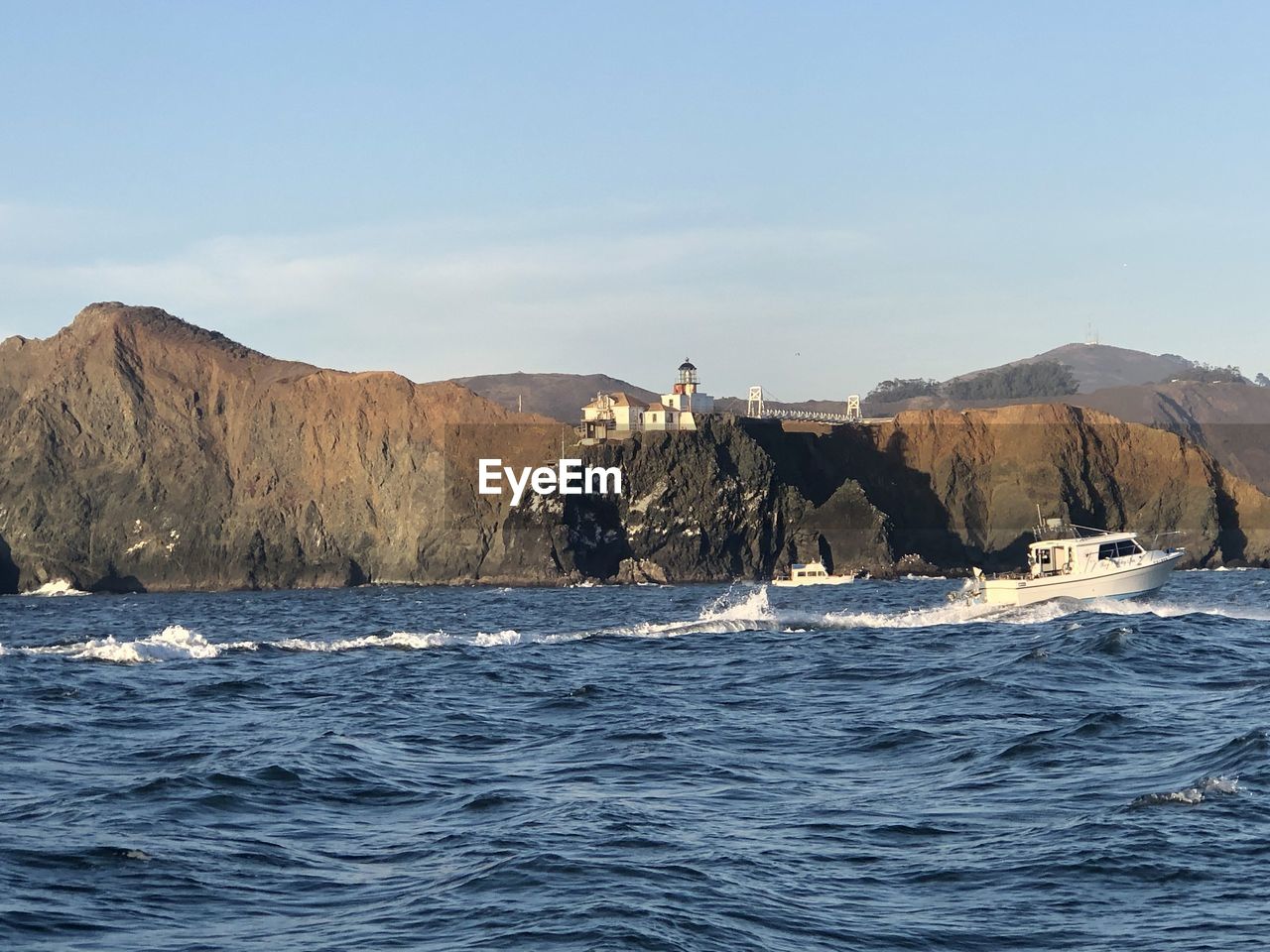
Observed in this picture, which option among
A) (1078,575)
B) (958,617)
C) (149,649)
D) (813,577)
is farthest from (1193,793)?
(813,577)

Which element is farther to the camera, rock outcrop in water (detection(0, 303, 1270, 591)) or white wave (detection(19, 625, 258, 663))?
rock outcrop in water (detection(0, 303, 1270, 591))

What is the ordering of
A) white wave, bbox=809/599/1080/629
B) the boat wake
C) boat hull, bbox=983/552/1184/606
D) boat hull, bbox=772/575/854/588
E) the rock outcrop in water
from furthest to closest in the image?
the rock outcrop in water → boat hull, bbox=772/575/854/588 → boat hull, bbox=983/552/1184/606 → white wave, bbox=809/599/1080/629 → the boat wake

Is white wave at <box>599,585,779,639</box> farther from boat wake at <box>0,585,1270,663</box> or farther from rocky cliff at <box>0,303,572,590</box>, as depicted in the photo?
rocky cliff at <box>0,303,572,590</box>

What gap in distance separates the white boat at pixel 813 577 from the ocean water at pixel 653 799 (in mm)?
68954

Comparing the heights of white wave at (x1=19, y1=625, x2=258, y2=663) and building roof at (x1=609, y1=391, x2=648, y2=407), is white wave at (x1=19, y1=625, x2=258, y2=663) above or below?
below

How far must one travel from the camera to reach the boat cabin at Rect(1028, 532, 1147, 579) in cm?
5822

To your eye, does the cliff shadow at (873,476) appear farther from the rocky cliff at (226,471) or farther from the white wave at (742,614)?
the white wave at (742,614)

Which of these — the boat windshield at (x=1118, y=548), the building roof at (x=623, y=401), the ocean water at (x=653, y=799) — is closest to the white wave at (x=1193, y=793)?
the ocean water at (x=653, y=799)

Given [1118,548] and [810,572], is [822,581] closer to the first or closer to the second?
[810,572]

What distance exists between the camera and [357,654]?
148 feet

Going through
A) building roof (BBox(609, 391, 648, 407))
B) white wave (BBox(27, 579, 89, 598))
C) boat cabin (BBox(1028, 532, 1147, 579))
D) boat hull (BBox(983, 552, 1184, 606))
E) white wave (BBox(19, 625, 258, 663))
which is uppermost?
building roof (BBox(609, 391, 648, 407))

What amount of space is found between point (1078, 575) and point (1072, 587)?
504 mm

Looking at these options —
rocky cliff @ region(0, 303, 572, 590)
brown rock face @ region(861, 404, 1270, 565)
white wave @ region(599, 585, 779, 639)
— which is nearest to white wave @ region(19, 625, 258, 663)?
white wave @ region(599, 585, 779, 639)

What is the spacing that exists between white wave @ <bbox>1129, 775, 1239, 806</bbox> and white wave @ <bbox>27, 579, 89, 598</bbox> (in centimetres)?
11881
